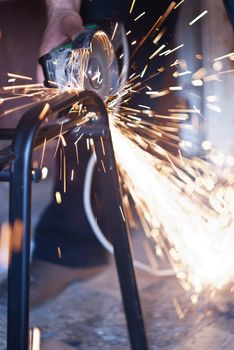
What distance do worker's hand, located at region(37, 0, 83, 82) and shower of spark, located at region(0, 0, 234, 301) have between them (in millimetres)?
161

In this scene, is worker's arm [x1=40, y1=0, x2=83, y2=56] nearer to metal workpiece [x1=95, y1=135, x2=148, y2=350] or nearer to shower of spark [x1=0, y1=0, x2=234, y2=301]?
shower of spark [x1=0, y1=0, x2=234, y2=301]

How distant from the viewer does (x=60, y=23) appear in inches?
60.7

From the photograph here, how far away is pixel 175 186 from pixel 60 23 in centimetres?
71

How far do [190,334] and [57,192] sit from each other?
82 cm

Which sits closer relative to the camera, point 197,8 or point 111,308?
point 111,308

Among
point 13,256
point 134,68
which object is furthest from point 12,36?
point 13,256

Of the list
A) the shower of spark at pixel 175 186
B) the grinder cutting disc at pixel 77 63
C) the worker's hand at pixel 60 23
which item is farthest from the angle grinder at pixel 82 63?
the shower of spark at pixel 175 186

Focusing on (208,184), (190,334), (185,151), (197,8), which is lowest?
(190,334)

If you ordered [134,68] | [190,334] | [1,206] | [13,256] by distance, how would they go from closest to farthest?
[13,256], [190,334], [134,68], [1,206]

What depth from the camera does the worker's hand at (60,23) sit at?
1494mm

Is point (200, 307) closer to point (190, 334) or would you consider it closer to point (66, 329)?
point (190, 334)

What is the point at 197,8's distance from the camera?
1958mm

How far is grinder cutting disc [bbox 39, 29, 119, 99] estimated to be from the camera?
48.3 inches

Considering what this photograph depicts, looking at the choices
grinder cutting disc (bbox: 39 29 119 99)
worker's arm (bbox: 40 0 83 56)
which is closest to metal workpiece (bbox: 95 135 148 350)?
grinder cutting disc (bbox: 39 29 119 99)
